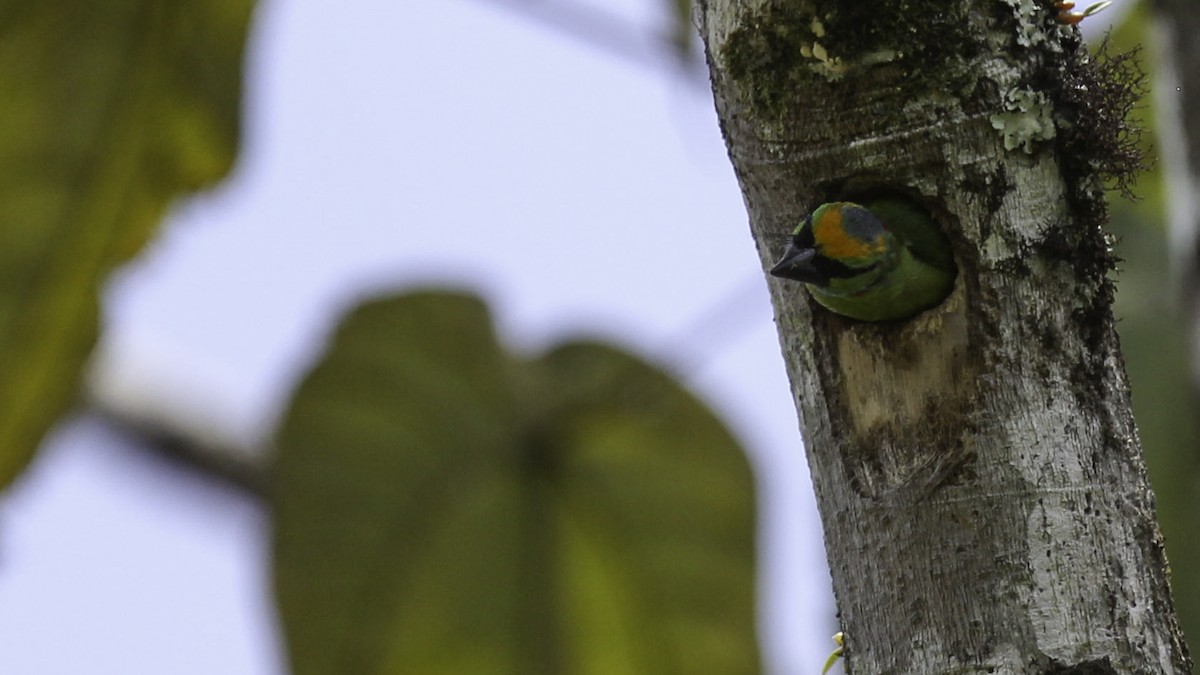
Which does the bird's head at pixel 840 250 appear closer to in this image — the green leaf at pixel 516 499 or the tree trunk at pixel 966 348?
the tree trunk at pixel 966 348

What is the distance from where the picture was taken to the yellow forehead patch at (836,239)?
2475 mm

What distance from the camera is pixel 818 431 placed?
7.82 ft

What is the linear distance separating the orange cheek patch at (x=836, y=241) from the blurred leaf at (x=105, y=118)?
1.87 metres

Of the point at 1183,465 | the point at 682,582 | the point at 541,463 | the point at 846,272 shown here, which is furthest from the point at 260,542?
the point at 1183,465

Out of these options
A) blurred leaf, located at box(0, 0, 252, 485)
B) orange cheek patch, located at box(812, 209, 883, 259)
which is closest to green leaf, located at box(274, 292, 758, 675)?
blurred leaf, located at box(0, 0, 252, 485)

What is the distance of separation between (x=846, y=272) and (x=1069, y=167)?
406 millimetres

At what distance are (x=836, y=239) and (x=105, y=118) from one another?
2164 mm

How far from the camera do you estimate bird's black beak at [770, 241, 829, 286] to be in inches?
96.3

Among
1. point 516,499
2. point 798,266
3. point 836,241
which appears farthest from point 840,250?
point 516,499

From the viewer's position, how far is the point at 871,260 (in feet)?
8.71

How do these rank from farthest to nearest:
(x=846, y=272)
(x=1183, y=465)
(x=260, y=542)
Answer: (x=1183, y=465)
(x=260, y=542)
(x=846, y=272)

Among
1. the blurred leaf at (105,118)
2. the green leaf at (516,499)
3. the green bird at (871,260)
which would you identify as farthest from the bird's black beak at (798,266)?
the blurred leaf at (105,118)

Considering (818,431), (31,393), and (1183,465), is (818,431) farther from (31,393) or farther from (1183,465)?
(1183,465)

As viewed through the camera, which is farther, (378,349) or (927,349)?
(378,349)
